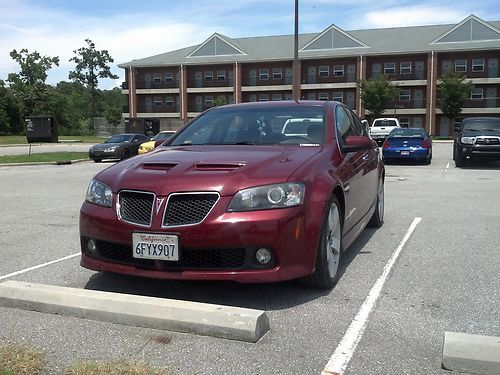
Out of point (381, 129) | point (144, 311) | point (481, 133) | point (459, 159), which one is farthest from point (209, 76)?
point (144, 311)

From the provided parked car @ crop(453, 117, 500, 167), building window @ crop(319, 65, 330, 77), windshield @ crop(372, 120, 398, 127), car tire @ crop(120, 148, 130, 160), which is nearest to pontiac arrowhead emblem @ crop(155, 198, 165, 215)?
parked car @ crop(453, 117, 500, 167)

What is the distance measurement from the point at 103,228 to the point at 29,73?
87.7 meters

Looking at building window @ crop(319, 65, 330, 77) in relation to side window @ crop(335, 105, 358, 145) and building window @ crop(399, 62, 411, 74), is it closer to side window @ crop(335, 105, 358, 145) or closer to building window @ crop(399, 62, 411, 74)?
building window @ crop(399, 62, 411, 74)

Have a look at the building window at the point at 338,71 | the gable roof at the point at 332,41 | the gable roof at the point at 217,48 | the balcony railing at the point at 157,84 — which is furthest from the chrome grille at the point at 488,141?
the balcony railing at the point at 157,84

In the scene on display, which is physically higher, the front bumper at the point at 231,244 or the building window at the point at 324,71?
the building window at the point at 324,71

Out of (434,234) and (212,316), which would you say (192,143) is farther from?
(434,234)

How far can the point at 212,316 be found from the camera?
3715 mm

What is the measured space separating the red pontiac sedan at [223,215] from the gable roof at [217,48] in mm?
60102

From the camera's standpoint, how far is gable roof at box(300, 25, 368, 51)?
193 ft

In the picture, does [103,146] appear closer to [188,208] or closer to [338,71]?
[188,208]

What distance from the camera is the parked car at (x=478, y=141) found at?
691 inches

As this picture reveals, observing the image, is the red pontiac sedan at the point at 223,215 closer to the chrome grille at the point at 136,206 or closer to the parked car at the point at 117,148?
the chrome grille at the point at 136,206

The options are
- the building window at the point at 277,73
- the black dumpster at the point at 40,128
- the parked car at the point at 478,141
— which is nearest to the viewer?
the parked car at the point at 478,141

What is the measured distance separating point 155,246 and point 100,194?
2.52ft
